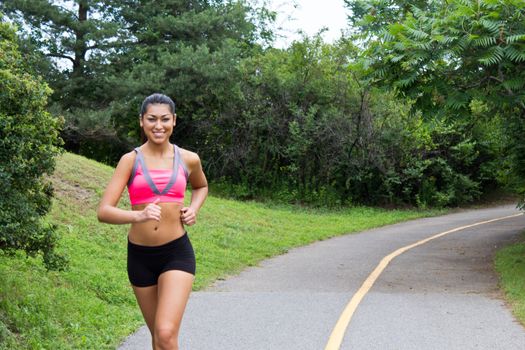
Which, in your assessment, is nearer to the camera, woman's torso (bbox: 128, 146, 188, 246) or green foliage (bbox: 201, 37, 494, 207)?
woman's torso (bbox: 128, 146, 188, 246)

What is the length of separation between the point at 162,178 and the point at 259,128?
24.6 meters

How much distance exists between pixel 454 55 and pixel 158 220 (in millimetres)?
7505

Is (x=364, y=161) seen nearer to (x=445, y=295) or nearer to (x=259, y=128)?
(x=259, y=128)

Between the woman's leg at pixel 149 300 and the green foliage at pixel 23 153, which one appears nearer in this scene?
the woman's leg at pixel 149 300

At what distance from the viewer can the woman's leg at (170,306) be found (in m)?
3.99

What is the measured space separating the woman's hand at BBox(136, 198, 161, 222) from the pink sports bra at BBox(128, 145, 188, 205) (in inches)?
8.1

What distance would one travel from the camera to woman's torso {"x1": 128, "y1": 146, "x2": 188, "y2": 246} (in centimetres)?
416

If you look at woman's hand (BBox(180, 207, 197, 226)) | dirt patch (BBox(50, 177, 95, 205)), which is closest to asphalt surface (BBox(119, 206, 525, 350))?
woman's hand (BBox(180, 207, 197, 226))

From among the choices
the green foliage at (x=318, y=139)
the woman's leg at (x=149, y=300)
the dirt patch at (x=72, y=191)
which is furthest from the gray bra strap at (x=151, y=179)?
the green foliage at (x=318, y=139)

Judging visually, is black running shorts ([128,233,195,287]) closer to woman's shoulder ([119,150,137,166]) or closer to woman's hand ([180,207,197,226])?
woman's hand ([180,207,197,226])

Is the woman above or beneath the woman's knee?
above

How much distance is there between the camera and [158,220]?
4.01 meters

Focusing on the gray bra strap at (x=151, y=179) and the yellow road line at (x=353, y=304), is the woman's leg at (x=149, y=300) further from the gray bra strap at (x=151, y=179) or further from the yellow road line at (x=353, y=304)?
the yellow road line at (x=353, y=304)

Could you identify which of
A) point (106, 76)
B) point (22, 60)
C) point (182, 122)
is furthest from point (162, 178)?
point (182, 122)
